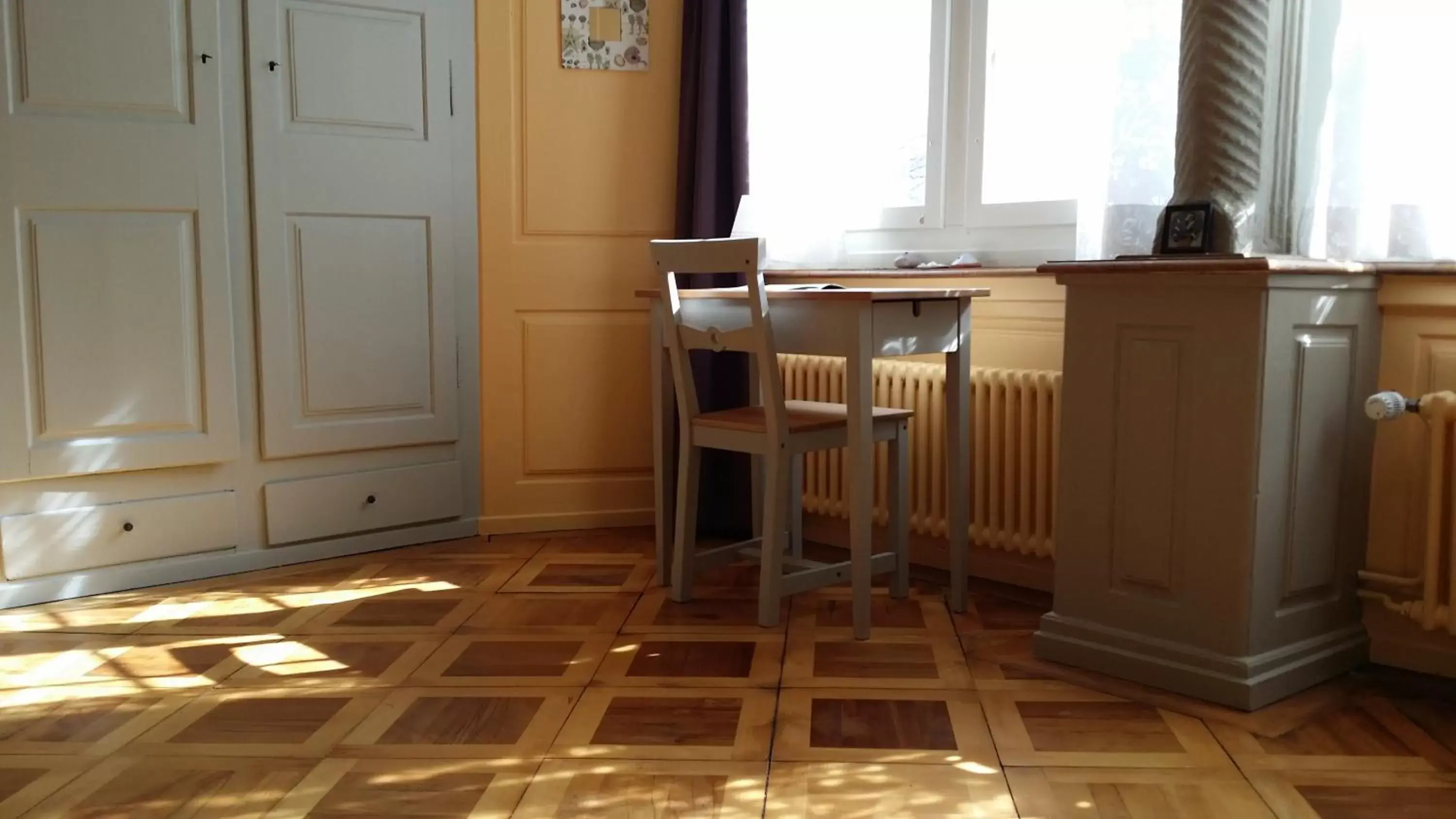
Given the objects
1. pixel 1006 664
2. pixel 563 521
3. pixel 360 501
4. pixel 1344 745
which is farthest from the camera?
pixel 563 521

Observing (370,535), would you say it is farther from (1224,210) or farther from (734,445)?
(1224,210)

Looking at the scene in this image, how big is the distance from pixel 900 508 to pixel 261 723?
1398 mm

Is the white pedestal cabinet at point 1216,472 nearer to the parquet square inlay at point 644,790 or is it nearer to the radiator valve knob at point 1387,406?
the radiator valve knob at point 1387,406

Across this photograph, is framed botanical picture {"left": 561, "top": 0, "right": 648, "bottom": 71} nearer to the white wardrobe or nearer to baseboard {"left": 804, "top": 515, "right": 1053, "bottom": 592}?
the white wardrobe

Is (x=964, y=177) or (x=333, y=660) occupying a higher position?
(x=964, y=177)

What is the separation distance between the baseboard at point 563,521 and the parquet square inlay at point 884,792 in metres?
1.81

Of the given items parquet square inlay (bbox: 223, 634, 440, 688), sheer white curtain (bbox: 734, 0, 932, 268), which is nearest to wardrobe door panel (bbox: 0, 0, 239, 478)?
parquet square inlay (bbox: 223, 634, 440, 688)

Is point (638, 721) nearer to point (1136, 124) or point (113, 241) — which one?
point (1136, 124)

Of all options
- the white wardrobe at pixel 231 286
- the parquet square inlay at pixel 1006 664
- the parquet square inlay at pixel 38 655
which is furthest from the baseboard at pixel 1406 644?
the parquet square inlay at pixel 38 655

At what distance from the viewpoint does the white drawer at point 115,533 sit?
2789 millimetres

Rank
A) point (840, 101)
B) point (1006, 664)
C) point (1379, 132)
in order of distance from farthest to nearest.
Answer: point (840, 101) → point (1006, 664) → point (1379, 132)

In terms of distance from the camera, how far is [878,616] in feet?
8.83

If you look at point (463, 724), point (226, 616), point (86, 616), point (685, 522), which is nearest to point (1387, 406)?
point (685, 522)

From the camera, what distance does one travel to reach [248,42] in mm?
2992
